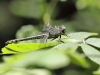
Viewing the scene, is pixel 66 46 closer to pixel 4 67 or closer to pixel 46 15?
pixel 4 67

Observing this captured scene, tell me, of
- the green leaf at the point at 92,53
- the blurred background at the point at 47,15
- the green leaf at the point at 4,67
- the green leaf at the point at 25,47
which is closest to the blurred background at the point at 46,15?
the blurred background at the point at 47,15

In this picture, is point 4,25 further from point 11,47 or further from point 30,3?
point 11,47

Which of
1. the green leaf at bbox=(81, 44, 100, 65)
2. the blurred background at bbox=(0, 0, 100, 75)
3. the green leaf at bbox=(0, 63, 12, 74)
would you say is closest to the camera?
the green leaf at bbox=(81, 44, 100, 65)

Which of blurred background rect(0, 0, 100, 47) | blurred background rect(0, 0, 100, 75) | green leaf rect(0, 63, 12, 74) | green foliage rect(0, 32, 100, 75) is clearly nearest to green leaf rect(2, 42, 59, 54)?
green foliage rect(0, 32, 100, 75)

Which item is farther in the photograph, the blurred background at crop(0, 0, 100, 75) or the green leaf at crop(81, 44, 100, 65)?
the blurred background at crop(0, 0, 100, 75)

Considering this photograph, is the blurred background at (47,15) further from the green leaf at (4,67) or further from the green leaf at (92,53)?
the green leaf at (92,53)

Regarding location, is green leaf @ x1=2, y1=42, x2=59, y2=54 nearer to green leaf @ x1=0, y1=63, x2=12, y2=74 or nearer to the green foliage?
the green foliage
